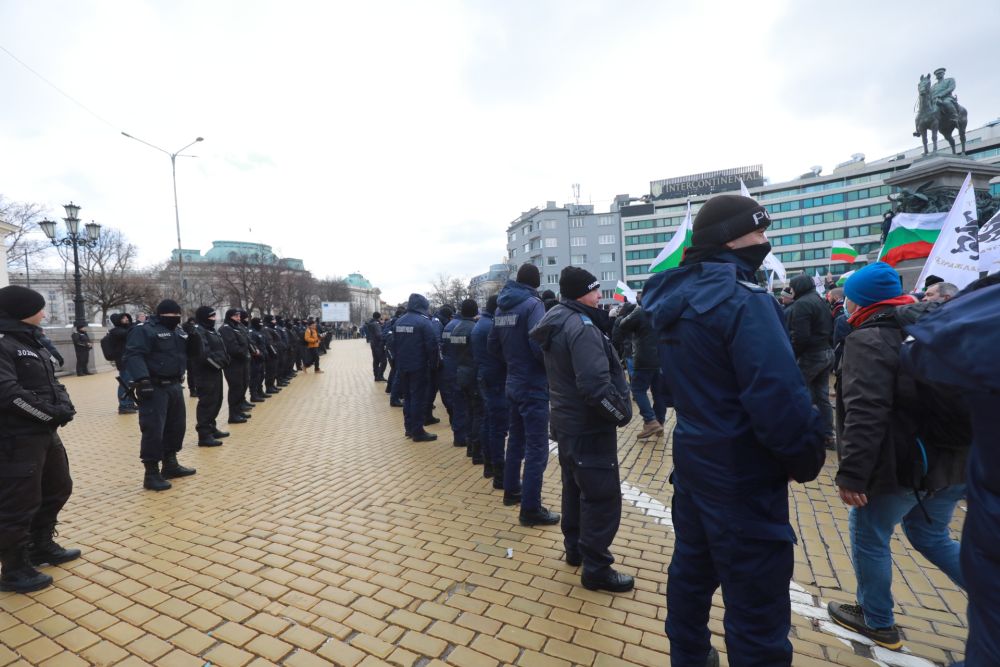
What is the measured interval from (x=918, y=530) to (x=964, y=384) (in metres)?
2.04

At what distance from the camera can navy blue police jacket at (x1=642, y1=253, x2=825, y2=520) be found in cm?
182

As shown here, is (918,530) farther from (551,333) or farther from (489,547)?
(489,547)

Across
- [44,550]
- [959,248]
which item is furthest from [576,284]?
[959,248]

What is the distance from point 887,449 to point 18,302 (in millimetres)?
5744

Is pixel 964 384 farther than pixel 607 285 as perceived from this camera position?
No

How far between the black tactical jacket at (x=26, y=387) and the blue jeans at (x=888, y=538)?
526 cm

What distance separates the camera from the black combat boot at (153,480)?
18.5 ft

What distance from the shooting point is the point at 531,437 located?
4.24 meters

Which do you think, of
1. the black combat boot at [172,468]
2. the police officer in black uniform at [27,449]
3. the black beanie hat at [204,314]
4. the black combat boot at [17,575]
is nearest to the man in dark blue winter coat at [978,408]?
the police officer in black uniform at [27,449]

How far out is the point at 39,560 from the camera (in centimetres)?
388

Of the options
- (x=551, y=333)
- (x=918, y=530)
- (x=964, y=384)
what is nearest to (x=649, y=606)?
(x=918, y=530)

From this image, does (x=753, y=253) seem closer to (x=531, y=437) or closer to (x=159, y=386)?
(x=531, y=437)

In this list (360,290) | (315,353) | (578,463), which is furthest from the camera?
(360,290)

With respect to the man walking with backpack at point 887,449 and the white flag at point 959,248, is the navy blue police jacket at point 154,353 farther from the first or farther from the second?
the white flag at point 959,248
